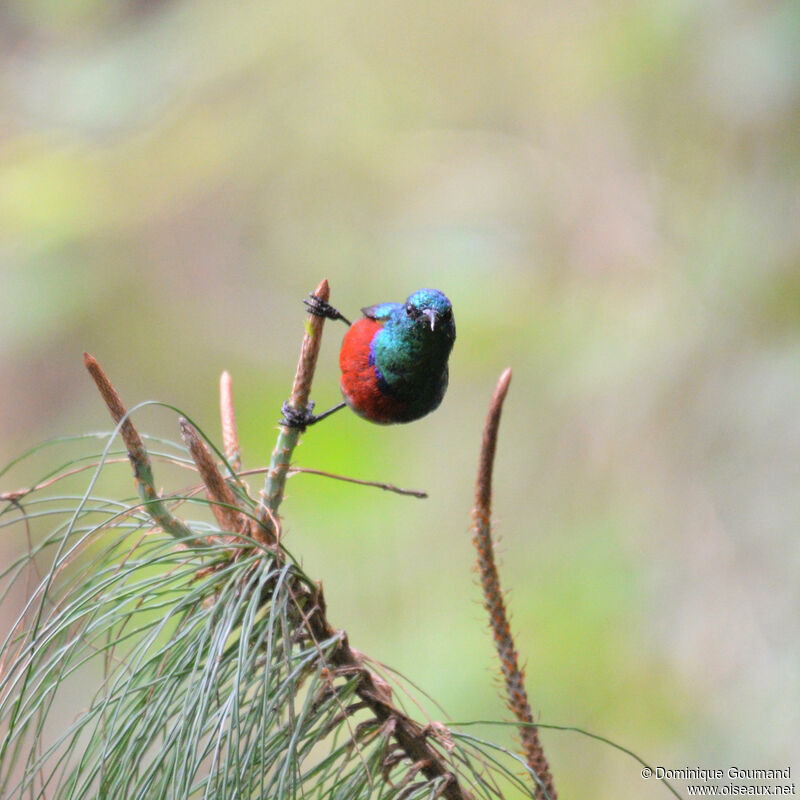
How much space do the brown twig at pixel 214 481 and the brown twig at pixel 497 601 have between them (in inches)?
9.5

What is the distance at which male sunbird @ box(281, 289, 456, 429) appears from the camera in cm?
143

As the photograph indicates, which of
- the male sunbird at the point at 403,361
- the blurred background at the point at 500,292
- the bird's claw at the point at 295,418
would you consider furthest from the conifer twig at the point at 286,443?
the blurred background at the point at 500,292

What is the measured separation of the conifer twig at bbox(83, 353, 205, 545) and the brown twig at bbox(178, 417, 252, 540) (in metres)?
0.04

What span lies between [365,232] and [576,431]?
108 cm

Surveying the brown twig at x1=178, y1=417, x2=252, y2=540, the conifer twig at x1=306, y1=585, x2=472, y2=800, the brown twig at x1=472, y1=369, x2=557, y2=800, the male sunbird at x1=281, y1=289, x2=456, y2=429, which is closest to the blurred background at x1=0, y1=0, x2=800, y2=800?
the male sunbird at x1=281, y1=289, x2=456, y2=429

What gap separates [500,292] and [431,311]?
1415mm

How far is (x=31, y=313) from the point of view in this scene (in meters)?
A: 2.87

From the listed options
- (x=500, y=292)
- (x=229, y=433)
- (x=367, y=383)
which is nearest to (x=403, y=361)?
(x=367, y=383)

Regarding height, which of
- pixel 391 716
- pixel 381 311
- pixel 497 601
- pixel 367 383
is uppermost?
pixel 381 311

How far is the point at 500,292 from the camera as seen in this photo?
2779 millimetres

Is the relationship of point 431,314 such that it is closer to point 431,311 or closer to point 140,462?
point 431,311

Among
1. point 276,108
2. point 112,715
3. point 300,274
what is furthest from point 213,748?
point 276,108

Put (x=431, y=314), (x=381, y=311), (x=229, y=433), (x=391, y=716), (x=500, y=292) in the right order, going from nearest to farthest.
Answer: (x=391, y=716), (x=229, y=433), (x=431, y=314), (x=381, y=311), (x=500, y=292)

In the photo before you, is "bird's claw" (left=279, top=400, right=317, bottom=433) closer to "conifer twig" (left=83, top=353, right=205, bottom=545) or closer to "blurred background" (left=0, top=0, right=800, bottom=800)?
"conifer twig" (left=83, top=353, right=205, bottom=545)
